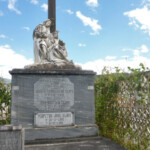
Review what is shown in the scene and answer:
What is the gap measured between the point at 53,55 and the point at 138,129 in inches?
108

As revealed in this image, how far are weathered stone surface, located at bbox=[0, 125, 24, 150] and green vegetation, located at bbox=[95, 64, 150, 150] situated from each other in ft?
7.75

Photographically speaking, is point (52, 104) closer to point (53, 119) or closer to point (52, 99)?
point (52, 99)

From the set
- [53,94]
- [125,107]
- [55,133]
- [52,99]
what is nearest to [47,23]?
[53,94]

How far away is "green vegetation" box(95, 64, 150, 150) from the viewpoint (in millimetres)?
3580

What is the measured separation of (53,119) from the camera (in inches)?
162

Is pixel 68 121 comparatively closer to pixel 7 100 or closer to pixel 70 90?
pixel 70 90

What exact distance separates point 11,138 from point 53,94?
5.54ft

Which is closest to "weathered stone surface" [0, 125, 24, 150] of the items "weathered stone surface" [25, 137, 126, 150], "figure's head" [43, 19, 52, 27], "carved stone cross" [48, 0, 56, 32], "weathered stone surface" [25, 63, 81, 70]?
"weathered stone surface" [25, 137, 126, 150]

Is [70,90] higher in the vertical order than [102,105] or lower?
higher

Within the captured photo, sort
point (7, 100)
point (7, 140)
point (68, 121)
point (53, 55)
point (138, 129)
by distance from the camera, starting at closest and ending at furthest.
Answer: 1. point (7, 140)
2. point (138, 129)
3. point (68, 121)
4. point (53, 55)
5. point (7, 100)

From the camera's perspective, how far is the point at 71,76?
437 centimetres

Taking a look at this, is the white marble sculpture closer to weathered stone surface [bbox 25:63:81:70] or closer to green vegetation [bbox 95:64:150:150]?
weathered stone surface [bbox 25:63:81:70]

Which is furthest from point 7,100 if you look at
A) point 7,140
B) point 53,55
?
point 7,140

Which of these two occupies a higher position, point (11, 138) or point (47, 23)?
point (47, 23)
